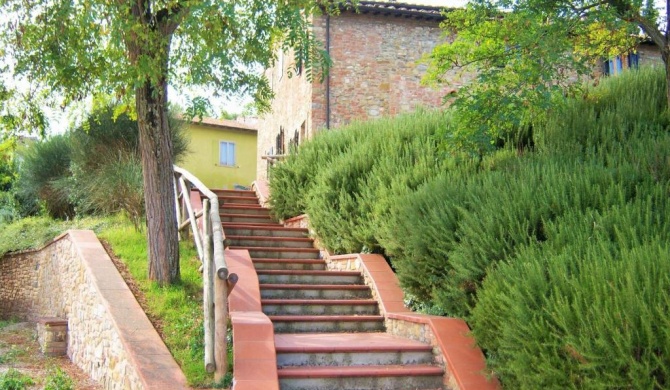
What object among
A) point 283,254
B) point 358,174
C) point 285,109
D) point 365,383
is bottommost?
point 365,383

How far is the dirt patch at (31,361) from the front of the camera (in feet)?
26.2

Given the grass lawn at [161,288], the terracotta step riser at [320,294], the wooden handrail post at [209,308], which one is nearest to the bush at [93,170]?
the grass lawn at [161,288]

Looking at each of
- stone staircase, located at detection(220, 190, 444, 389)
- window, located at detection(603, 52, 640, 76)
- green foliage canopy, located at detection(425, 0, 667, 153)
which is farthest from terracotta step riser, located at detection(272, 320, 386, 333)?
window, located at detection(603, 52, 640, 76)

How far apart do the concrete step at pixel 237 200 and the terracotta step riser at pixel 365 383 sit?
8090 millimetres

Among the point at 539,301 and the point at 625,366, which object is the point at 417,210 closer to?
the point at 539,301

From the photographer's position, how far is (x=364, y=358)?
6539 mm

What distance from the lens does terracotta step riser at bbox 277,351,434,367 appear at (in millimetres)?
6484

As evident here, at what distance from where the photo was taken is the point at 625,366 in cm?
416

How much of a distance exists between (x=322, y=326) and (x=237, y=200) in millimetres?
7121

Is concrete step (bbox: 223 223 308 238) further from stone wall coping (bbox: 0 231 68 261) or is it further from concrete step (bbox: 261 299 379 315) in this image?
concrete step (bbox: 261 299 379 315)

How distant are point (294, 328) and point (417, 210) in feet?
6.45

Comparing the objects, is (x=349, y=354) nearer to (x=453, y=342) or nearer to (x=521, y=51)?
(x=453, y=342)

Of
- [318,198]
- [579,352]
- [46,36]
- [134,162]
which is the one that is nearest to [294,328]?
[318,198]

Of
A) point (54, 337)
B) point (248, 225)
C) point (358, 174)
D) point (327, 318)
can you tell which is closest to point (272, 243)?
point (248, 225)
